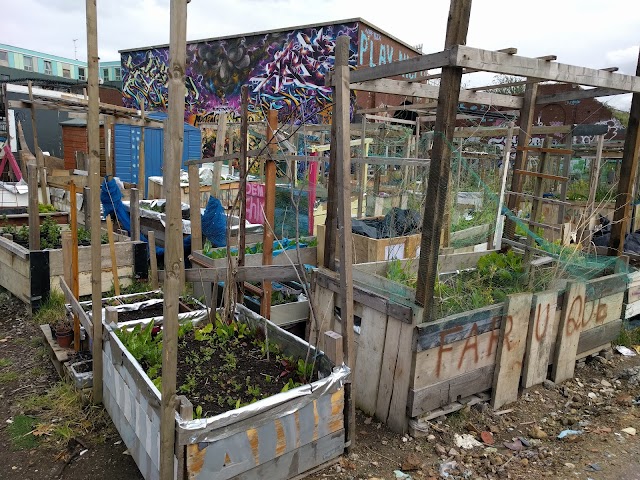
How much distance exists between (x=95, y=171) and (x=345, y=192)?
1850mm

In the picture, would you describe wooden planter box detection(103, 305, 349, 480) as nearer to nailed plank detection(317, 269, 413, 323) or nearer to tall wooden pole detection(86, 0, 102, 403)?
tall wooden pole detection(86, 0, 102, 403)

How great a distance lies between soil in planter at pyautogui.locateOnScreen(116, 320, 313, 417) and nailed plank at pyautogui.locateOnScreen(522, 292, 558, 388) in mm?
2076

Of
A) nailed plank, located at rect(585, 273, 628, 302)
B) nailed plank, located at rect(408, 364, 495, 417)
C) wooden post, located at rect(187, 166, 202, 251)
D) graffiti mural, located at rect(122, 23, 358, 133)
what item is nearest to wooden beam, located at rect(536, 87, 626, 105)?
nailed plank, located at rect(585, 273, 628, 302)

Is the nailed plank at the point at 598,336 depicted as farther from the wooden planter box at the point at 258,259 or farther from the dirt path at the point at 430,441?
the wooden planter box at the point at 258,259

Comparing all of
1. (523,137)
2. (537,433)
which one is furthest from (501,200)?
(537,433)

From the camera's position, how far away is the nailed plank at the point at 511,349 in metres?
3.95

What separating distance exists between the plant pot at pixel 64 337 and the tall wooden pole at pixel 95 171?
83cm

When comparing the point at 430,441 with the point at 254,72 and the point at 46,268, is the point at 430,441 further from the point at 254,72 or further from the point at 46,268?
the point at 254,72

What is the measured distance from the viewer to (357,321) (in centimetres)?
425

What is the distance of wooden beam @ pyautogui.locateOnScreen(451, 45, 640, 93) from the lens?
10.2ft

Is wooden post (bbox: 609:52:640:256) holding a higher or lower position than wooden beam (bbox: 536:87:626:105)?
lower

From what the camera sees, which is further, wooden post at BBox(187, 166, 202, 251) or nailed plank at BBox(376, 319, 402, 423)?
wooden post at BBox(187, 166, 202, 251)

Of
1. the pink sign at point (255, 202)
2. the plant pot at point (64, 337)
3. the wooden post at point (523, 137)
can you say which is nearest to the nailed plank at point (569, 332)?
the wooden post at point (523, 137)

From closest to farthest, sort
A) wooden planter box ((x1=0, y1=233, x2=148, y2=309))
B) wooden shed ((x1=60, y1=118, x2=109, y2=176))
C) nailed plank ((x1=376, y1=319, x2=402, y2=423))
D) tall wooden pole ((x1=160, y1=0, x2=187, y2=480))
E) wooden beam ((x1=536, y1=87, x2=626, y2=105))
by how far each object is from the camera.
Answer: tall wooden pole ((x1=160, y1=0, x2=187, y2=480)) < nailed plank ((x1=376, y1=319, x2=402, y2=423)) < wooden beam ((x1=536, y1=87, x2=626, y2=105)) < wooden planter box ((x1=0, y1=233, x2=148, y2=309)) < wooden shed ((x1=60, y1=118, x2=109, y2=176))
